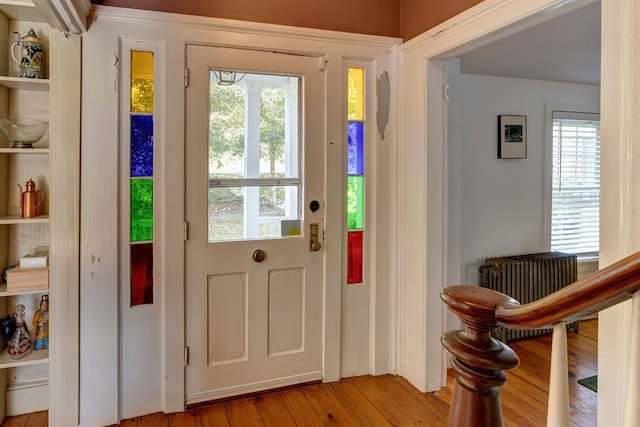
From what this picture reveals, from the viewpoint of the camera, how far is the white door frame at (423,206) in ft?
7.87

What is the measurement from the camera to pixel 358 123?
2586 millimetres

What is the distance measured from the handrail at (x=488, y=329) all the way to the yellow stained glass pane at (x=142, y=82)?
1934 mm

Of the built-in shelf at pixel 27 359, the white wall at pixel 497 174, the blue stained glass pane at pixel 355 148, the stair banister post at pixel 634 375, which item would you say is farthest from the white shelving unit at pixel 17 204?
the white wall at pixel 497 174

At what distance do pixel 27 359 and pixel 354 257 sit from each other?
184 cm

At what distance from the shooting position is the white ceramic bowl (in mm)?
2023

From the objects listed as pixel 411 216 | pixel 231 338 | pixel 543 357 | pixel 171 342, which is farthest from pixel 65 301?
pixel 543 357

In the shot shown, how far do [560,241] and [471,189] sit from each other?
1207 mm

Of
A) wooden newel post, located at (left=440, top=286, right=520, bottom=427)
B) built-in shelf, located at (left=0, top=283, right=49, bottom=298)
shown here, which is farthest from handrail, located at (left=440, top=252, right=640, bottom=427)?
built-in shelf, located at (left=0, top=283, right=49, bottom=298)

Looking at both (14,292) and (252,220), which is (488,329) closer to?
(252,220)

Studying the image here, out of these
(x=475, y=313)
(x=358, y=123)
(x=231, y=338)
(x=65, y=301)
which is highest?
(x=358, y=123)

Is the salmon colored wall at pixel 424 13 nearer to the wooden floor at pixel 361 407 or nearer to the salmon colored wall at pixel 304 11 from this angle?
the salmon colored wall at pixel 304 11

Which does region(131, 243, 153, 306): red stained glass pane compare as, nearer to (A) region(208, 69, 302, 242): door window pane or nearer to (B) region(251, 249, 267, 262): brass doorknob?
(A) region(208, 69, 302, 242): door window pane

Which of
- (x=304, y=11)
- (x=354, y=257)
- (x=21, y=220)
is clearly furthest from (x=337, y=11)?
(x=21, y=220)

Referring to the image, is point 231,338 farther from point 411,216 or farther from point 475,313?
point 475,313
